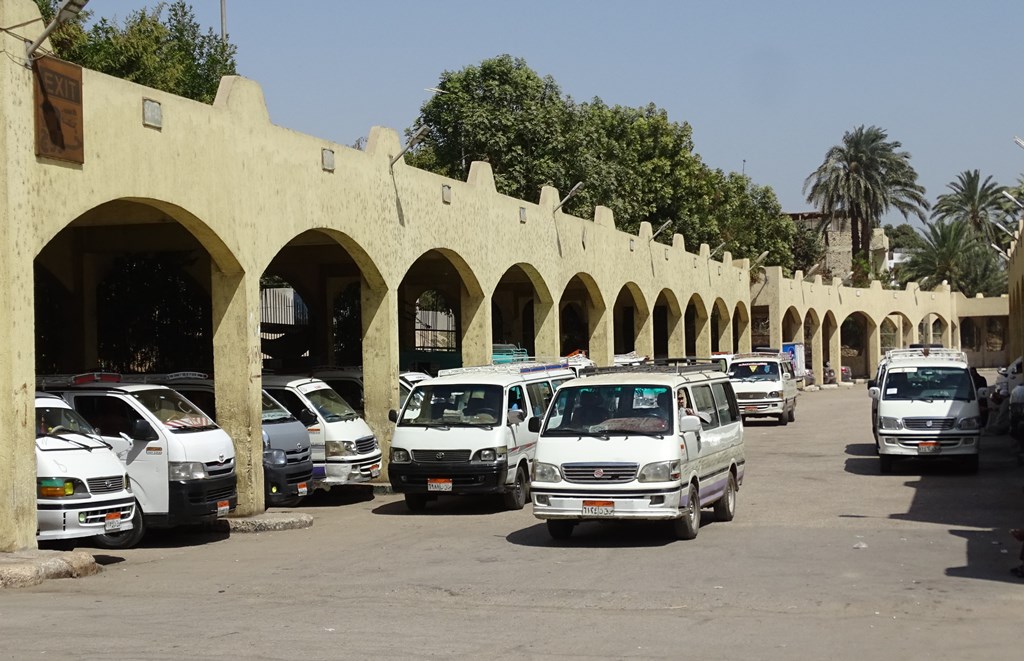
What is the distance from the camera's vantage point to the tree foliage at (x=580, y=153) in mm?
49250

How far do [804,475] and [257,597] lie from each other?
44.9 feet

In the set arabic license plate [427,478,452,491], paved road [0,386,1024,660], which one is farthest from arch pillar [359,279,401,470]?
arabic license plate [427,478,452,491]

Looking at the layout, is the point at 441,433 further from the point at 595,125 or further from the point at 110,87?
the point at 595,125

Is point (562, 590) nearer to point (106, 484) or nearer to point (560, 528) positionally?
point (560, 528)

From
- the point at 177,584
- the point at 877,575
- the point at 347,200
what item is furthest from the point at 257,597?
the point at 347,200

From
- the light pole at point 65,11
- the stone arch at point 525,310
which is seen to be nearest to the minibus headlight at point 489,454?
the light pole at point 65,11

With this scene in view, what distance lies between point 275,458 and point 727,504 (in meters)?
6.66

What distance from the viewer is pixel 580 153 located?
5050cm

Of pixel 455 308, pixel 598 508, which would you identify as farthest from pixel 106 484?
pixel 455 308

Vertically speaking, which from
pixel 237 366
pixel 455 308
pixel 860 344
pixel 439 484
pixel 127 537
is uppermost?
pixel 455 308

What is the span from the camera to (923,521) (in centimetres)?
1645

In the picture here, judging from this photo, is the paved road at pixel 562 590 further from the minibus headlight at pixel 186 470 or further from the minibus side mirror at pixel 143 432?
the minibus side mirror at pixel 143 432

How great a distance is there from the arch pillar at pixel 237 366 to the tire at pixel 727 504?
21.1 ft

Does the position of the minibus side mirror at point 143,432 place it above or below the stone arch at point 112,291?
below
